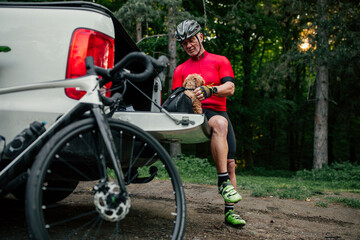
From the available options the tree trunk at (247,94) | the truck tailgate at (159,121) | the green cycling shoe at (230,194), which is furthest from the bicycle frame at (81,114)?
the tree trunk at (247,94)

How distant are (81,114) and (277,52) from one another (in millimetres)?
22489

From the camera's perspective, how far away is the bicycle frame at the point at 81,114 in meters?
1.92

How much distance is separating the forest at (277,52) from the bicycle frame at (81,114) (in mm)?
10079

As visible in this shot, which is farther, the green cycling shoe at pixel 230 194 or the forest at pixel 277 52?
the forest at pixel 277 52

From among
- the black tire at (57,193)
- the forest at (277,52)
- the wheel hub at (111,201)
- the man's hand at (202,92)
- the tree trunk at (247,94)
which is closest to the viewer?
the wheel hub at (111,201)

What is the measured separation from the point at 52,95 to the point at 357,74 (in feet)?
47.9

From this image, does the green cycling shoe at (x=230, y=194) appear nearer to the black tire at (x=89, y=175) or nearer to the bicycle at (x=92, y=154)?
the black tire at (x=89, y=175)

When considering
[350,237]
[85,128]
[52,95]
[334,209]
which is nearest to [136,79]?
[85,128]

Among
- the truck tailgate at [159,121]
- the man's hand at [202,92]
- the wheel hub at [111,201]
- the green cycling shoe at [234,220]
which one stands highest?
the man's hand at [202,92]

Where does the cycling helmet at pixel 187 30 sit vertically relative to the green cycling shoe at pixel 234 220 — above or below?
above

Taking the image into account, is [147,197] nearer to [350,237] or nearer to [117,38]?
[117,38]

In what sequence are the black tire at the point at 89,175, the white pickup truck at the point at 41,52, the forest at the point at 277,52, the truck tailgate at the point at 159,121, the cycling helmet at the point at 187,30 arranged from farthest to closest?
the forest at the point at 277,52
the cycling helmet at the point at 187,30
the truck tailgate at the point at 159,121
the white pickup truck at the point at 41,52
the black tire at the point at 89,175

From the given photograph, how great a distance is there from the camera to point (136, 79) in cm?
201

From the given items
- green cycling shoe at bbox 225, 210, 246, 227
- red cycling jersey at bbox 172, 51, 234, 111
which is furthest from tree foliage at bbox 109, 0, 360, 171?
green cycling shoe at bbox 225, 210, 246, 227
